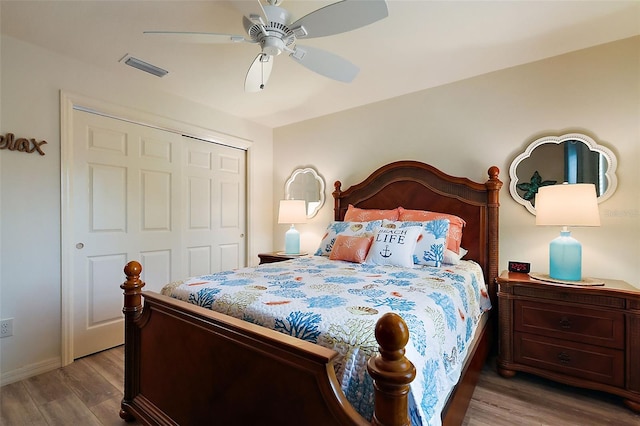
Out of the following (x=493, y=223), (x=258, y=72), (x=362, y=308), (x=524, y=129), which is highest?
(x=258, y=72)

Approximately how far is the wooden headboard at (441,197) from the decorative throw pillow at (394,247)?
585 mm

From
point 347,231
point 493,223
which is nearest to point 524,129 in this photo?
point 493,223

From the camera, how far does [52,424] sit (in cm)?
169

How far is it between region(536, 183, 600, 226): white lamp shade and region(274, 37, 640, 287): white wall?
40 centimetres

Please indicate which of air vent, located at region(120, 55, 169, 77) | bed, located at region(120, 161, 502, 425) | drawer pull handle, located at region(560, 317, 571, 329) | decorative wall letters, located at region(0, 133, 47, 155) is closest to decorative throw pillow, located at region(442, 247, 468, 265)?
bed, located at region(120, 161, 502, 425)

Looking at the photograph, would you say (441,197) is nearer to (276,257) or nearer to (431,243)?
(431,243)

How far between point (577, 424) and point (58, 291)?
142 inches

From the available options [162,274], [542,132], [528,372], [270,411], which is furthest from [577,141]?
[162,274]

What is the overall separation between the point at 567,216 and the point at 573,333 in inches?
29.7

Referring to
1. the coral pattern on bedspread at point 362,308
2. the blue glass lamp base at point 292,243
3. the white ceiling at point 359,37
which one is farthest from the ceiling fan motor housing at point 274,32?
the blue glass lamp base at point 292,243

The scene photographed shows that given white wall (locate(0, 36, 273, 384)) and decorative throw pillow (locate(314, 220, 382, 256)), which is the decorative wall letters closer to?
white wall (locate(0, 36, 273, 384))

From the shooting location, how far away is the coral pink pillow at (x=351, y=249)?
237 cm

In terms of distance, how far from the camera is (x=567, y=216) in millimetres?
1967

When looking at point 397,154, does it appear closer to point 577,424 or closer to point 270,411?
point 577,424
